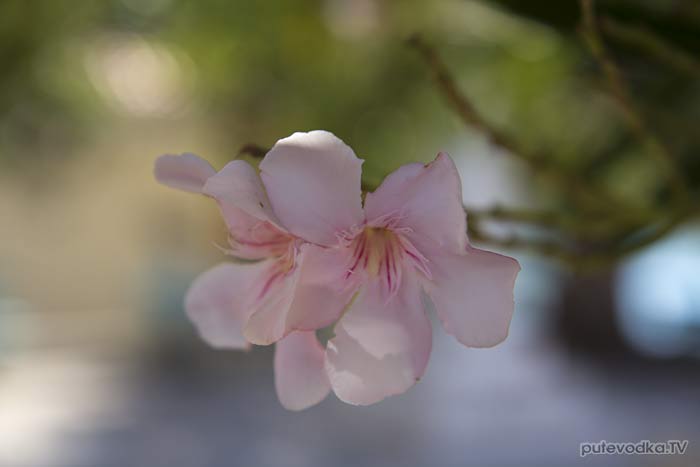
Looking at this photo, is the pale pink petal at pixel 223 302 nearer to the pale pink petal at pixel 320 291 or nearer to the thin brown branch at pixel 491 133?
the pale pink petal at pixel 320 291

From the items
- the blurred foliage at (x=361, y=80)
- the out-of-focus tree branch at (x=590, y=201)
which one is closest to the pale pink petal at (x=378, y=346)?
the out-of-focus tree branch at (x=590, y=201)

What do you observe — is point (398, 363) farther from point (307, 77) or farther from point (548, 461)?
point (548, 461)

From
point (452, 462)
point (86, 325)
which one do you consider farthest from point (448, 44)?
point (86, 325)

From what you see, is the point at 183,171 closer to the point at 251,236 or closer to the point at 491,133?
the point at 251,236

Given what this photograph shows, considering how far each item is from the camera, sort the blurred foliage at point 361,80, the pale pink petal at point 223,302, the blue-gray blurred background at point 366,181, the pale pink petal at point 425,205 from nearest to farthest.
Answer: the pale pink petal at point 425,205, the pale pink petal at point 223,302, the blurred foliage at point 361,80, the blue-gray blurred background at point 366,181

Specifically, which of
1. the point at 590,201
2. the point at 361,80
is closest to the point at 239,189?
the point at 590,201

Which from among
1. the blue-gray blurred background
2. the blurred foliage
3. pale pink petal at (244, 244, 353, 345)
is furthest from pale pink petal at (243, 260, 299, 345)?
the blurred foliage
